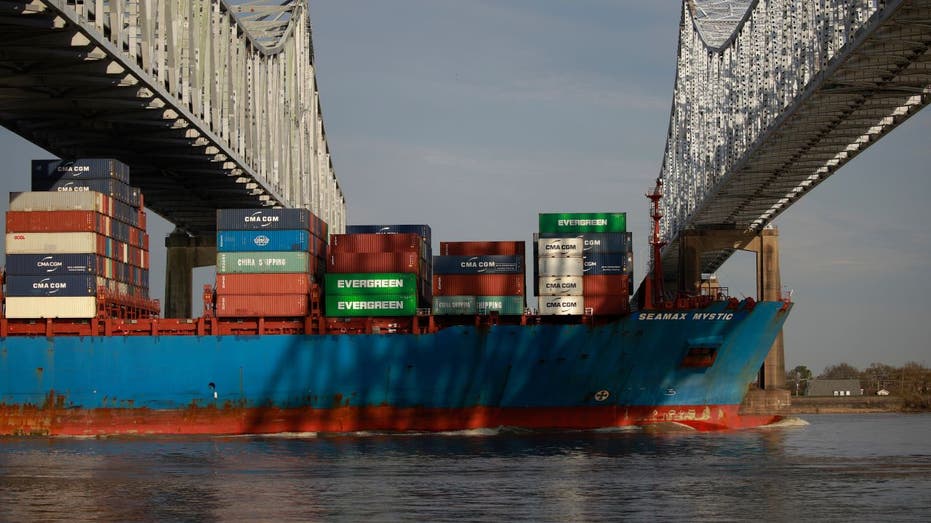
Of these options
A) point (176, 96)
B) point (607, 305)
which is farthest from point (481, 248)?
point (176, 96)

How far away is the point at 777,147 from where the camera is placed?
2645 inches

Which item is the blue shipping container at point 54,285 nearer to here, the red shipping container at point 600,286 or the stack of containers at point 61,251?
the stack of containers at point 61,251

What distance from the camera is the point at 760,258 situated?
92.4 m

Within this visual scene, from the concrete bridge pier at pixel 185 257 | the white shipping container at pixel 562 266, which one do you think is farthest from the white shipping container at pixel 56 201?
the concrete bridge pier at pixel 185 257

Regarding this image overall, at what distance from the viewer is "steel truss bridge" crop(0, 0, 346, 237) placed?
4591 centimetres

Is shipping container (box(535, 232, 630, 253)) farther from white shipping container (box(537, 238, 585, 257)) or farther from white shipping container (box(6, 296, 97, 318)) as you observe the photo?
white shipping container (box(6, 296, 97, 318))

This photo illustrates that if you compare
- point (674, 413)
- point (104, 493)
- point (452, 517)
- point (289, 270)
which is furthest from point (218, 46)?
point (452, 517)

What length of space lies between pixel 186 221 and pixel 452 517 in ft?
172

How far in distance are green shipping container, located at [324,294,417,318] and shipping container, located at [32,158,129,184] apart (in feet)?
37.4

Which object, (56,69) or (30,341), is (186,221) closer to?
(30,341)

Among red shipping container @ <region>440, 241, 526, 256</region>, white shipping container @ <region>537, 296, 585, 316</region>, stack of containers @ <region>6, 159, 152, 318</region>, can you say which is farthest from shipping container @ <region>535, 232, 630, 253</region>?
stack of containers @ <region>6, 159, 152, 318</region>

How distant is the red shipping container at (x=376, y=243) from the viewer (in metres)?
58.6

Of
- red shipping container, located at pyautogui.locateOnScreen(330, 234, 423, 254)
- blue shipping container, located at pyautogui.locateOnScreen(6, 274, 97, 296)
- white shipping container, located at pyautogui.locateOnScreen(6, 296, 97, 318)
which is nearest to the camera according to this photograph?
blue shipping container, located at pyautogui.locateOnScreen(6, 274, 97, 296)

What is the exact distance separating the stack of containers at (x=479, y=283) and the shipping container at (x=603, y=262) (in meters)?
2.81
